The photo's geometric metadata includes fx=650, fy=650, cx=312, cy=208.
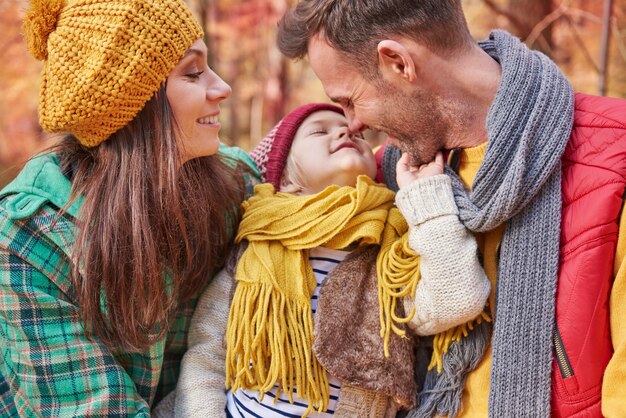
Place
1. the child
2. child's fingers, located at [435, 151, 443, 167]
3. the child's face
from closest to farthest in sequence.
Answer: the child → child's fingers, located at [435, 151, 443, 167] → the child's face

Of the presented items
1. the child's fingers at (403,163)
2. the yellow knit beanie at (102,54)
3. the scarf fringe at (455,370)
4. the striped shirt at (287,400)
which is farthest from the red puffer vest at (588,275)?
the yellow knit beanie at (102,54)

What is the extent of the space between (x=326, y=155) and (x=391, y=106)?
31 centimetres

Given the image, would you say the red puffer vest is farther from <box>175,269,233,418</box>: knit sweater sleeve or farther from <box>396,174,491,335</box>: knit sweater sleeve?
<box>175,269,233,418</box>: knit sweater sleeve

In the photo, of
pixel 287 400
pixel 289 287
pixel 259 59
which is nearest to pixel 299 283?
pixel 289 287

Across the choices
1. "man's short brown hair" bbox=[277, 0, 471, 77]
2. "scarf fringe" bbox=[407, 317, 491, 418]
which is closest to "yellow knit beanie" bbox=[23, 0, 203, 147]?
"man's short brown hair" bbox=[277, 0, 471, 77]

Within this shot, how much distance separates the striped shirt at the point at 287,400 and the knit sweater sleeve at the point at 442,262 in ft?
1.15

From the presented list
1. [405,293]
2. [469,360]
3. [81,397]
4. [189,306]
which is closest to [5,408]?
[81,397]

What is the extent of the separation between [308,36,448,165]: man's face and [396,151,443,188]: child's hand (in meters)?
0.02

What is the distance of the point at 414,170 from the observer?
2.21 metres

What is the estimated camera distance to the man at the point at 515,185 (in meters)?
1.84

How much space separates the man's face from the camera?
7.12 feet

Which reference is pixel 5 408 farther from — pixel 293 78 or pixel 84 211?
pixel 293 78

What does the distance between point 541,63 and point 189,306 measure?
4.83 feet

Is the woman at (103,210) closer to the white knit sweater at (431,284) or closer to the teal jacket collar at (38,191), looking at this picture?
the teal jacket collar at (38,191)
